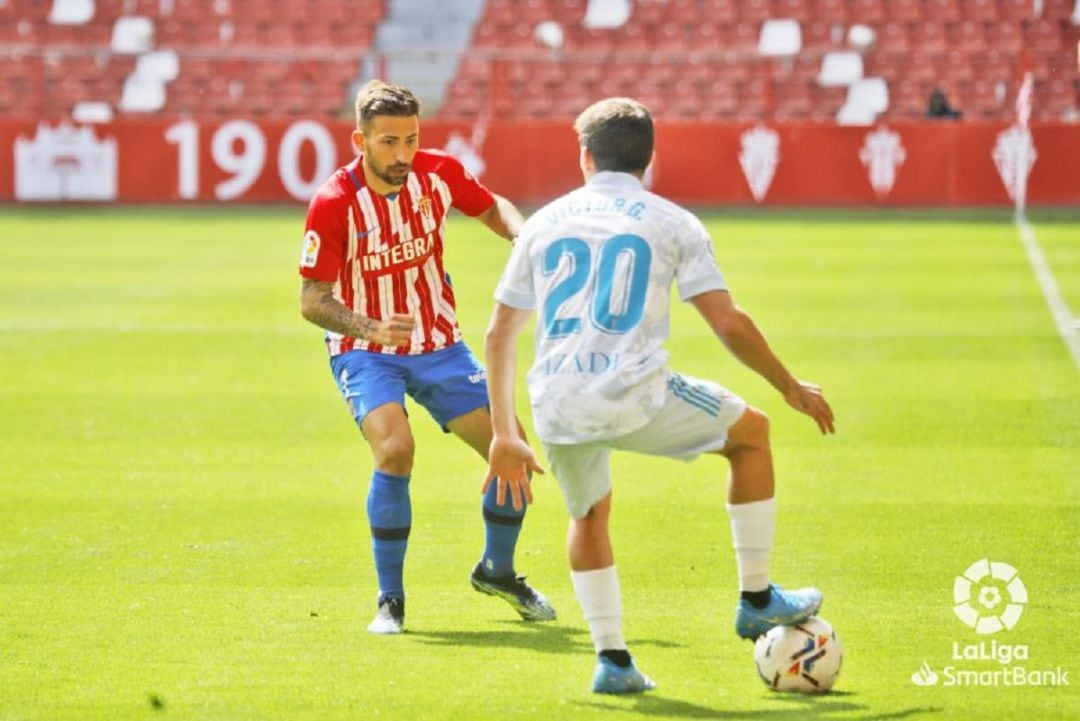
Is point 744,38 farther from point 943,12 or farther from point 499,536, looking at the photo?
point 499,536

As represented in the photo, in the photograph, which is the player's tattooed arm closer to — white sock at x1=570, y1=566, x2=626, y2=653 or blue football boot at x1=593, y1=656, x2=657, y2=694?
white sock at x1=570, y1=566, x2=626, y2=653

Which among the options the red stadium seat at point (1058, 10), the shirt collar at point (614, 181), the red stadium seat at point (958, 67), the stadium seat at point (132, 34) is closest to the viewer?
the shirt collar at point (614, 181)

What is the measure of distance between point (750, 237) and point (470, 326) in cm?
850

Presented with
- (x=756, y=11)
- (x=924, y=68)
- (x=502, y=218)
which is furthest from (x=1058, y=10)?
(x=502, y=218)

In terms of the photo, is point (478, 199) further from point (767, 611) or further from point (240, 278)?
point (240, 278)

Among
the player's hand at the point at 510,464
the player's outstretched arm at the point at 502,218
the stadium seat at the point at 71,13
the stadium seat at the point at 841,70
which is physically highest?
the player's outstretched arm at the point at 502,218

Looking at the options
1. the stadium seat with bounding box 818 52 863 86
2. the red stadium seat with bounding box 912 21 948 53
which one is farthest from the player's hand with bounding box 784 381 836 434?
the red stadium seat with bounding box 912 21 948 53

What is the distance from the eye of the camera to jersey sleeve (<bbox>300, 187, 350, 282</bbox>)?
7.26 meters

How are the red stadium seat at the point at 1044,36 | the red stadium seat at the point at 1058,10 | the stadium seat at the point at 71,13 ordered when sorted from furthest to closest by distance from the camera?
the stadium seat at the point at 71,13 < the red stadium seat at the point at 1044,36 < the red stadium seat at the point at 1058,10

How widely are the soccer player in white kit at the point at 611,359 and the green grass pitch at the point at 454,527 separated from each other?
0.58 meters

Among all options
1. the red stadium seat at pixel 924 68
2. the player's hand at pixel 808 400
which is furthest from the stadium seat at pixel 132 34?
the player's hand at pixel 808 400

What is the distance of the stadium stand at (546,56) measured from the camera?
97.2 feet

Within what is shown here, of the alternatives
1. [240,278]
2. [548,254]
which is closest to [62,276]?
[240,278]

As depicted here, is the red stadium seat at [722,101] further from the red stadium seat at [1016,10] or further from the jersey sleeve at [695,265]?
the jersey sleeve at [695,265]
